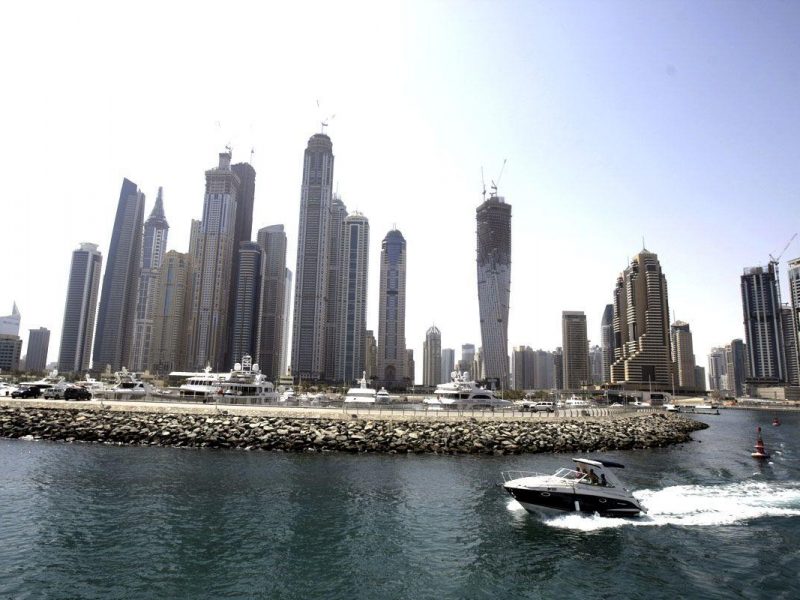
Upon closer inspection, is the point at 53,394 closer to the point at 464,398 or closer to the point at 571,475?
the point at 464,398

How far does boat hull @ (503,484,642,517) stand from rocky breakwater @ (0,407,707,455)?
2089 centimetres

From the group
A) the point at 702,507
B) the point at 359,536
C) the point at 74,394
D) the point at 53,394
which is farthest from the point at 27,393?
the point at 702,507

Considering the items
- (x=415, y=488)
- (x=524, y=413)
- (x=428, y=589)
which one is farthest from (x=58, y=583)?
(x=524, y=413)

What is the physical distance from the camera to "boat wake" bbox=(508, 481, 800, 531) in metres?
29.5

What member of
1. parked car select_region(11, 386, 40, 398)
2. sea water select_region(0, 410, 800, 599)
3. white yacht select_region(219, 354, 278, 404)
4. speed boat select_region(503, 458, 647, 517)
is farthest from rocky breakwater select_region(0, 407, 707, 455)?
speed boat select_region(503, 458, 647, 517)

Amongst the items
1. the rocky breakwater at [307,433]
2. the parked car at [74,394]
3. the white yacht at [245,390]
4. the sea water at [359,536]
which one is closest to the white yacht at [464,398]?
the rocky breakwater at [307,433]

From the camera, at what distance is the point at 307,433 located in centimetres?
5312

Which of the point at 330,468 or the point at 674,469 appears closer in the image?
the point at 330,468

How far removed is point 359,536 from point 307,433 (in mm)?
28887

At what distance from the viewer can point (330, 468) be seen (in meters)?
41.9

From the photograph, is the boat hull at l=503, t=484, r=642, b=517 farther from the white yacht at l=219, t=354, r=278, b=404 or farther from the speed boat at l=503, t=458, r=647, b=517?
the white yacht at l=219, t=354, r=278, b=404

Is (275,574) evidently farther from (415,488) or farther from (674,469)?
(674,469)

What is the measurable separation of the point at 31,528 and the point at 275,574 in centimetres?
1460

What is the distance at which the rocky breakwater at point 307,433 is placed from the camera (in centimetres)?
5150
